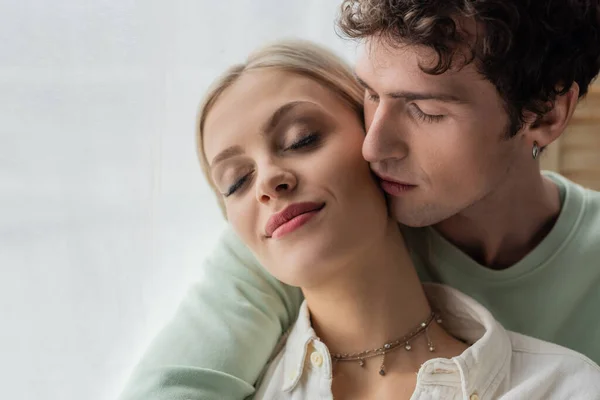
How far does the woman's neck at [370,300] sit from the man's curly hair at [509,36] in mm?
305

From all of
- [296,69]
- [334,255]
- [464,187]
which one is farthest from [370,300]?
[296,69]

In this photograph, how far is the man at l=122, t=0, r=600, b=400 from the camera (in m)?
1.07

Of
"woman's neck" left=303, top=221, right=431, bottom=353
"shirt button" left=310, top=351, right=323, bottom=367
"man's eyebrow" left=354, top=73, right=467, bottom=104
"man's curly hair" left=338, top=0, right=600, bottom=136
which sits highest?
"man's curly hair" left=338, top=0, right=600, bottom=136

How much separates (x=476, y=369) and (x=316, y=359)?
261mm

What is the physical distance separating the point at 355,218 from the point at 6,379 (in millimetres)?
595

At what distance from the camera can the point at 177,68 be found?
131 cm

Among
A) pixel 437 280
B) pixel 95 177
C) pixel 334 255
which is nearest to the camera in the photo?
pixel 334 255

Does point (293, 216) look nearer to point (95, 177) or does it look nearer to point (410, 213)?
point (410, 213)

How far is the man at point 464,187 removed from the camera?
3.50 feet

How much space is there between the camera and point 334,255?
104cm

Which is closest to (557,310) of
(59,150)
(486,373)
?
(486,373)

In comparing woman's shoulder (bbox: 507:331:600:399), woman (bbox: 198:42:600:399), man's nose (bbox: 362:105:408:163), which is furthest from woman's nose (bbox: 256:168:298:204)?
woman's shoulder (bbox: 507:331:600:399)

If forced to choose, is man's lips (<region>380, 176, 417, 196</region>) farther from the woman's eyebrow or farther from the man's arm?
the man's arm

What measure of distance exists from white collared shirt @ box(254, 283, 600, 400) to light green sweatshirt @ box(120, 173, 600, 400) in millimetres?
82
